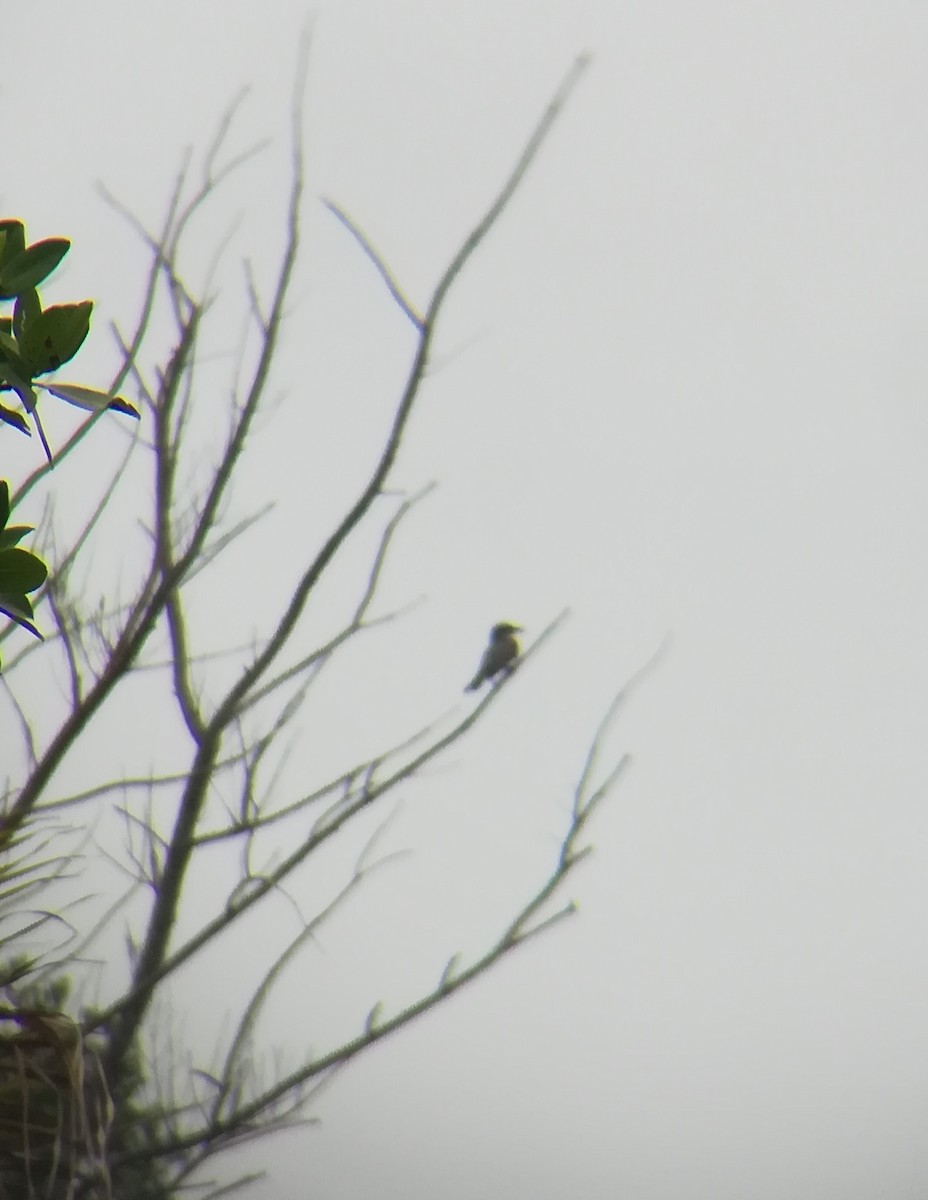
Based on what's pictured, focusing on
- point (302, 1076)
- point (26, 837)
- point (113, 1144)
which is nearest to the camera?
point (26, 837)

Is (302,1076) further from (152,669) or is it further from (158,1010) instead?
(152,669)

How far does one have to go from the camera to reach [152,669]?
2.58m

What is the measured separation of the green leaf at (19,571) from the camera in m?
1.26

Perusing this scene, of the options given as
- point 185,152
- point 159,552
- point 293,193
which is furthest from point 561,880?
point 185,152

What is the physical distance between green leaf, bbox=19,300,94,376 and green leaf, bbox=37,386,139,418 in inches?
1.1

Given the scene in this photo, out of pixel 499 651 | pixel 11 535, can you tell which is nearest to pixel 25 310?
pixel 11 535

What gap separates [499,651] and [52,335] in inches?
203

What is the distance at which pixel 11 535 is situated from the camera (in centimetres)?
127

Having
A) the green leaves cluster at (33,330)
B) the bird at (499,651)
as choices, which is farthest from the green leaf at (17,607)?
the bird at (499,651)

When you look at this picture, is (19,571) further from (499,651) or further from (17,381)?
(499,651)

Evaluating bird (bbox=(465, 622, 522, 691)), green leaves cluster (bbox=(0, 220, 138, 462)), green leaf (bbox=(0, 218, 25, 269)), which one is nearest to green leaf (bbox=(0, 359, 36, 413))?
green leaves cluster (bbox=(0, 220, 138, 462))

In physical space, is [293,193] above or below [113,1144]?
above

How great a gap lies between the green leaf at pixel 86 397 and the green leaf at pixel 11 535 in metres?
0.15

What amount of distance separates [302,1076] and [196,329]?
1544 mm
